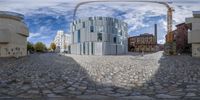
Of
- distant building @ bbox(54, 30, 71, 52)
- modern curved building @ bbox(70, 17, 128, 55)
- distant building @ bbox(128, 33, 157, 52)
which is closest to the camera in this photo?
modern curved building @ bbox(70, 17, 128, 55)

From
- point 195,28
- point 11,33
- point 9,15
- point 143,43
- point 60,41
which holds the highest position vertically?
point 9,15

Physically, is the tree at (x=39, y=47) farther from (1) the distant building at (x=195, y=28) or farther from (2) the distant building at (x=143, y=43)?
(1) the distant building at (x=195, y=28)

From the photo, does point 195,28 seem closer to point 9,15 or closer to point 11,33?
point 11,33

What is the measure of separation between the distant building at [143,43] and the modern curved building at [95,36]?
27.3m

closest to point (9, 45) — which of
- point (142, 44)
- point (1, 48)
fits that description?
point (1, 48)

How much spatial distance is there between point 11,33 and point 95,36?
38.4 metres

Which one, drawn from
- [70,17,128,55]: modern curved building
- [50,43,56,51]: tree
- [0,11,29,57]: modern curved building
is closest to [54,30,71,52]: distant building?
[50,43,56,51]: tree

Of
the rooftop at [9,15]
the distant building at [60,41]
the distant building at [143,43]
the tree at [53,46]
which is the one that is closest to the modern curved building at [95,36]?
the distant building at [143,43]

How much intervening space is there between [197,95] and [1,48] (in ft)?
156

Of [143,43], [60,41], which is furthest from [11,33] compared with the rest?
[60,41]

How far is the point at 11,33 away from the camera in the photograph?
178 feet

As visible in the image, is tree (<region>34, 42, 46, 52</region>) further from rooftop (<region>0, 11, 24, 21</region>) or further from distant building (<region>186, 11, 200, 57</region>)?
distant building (<region>186, 11, 200, 57</region>)

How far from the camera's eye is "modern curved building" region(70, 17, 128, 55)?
292ft

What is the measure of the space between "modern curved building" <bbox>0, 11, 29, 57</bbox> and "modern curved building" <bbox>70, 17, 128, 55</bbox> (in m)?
31.0
